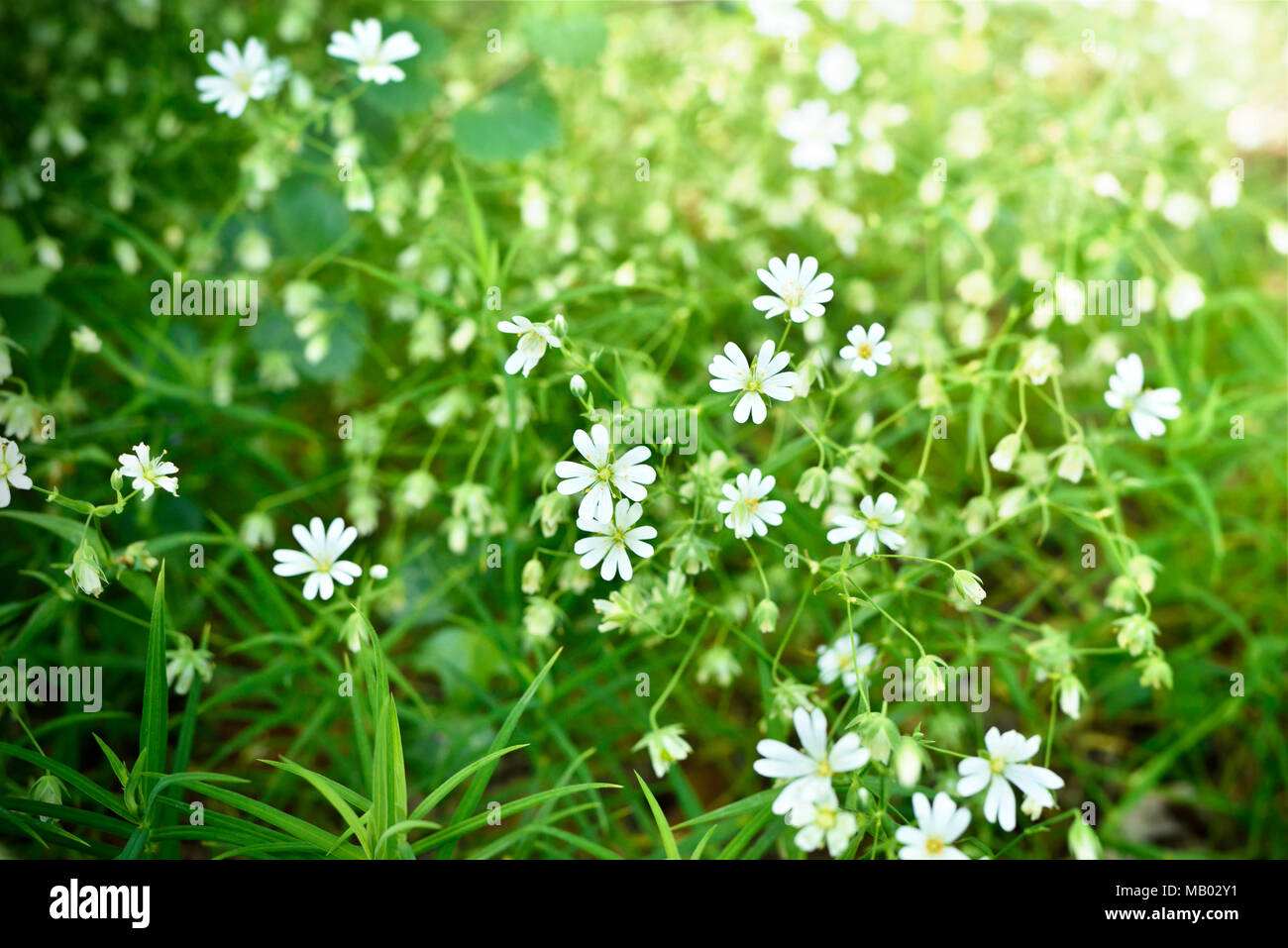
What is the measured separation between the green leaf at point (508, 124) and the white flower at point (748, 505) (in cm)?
76

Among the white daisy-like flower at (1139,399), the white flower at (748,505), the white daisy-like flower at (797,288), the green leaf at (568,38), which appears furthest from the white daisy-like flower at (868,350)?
the green leaf at (568,38)

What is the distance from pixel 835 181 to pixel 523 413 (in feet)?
2.92

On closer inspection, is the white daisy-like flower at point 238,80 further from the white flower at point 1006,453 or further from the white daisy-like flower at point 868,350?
the white flower at point 1006,453

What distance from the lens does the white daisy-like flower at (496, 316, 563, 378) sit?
2.98ft

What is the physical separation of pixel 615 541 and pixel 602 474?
68 mm

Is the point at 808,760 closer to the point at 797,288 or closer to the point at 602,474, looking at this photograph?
the point at 602,474

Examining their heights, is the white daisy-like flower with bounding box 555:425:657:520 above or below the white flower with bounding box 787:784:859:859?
above

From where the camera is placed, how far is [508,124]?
1454mm

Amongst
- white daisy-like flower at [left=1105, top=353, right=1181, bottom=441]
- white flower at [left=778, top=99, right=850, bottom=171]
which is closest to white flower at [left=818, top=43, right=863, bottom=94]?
white flower at [left=778, top=99, right=850, bottom=171]

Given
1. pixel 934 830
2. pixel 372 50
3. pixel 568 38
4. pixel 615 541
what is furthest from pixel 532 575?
pixel 568 38

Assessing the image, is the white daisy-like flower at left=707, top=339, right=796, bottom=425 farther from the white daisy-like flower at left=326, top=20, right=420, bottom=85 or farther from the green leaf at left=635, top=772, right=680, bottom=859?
the white daisy-like flower at left=326, top=20, right=420, bottom=85

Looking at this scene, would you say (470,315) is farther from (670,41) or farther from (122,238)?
(670,41)

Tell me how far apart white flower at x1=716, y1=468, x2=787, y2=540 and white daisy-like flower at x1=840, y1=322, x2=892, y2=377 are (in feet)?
0.52

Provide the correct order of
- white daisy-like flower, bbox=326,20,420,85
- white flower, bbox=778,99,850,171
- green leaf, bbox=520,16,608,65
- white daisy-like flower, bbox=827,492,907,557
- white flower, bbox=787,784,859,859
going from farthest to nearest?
green leaf, bbox=520,16,608,65, white flower, bbox=778,99,850,171, white daisy-like flower, bbox=326,20,420,85, white daisy-like flower, bbox=827,492,907,557, white flower, bbox=787,784,859,859
